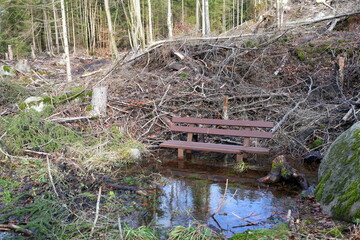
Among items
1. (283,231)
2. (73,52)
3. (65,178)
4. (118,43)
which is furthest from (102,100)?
(118,43)

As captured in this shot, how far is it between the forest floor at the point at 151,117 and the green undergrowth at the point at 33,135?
2 cm

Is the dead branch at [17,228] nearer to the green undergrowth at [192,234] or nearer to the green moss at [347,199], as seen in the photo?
the green undergrowth at [192,234]

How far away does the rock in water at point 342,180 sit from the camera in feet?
12.3

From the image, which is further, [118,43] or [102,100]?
[118,43]

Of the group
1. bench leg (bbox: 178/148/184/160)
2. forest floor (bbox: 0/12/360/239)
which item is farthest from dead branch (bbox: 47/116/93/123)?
bench leg (bbox: 178/148/184/160)

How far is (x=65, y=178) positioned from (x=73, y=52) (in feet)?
93.1

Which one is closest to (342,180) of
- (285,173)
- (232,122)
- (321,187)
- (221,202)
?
(321,187)

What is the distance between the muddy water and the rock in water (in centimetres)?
49

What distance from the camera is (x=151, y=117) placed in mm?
8977

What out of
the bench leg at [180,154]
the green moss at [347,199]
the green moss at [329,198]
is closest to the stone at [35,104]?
the bench leg at [180,154]

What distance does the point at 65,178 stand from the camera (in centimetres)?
533

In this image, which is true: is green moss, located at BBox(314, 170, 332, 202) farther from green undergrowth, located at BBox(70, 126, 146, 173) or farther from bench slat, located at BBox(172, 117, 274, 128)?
green undergrowth, located at BBox(70, 126, 146, 173)

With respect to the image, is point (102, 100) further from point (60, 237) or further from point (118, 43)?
point (118, 43)

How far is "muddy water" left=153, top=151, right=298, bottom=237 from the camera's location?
164 inches
